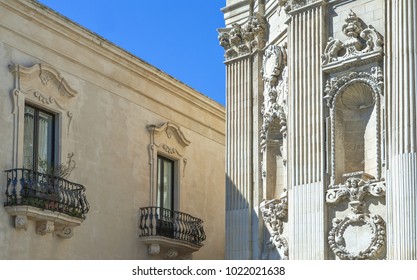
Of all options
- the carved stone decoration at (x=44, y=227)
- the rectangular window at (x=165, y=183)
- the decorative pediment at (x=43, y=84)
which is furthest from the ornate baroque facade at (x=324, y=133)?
the rectangular window at (x=165, y=183)

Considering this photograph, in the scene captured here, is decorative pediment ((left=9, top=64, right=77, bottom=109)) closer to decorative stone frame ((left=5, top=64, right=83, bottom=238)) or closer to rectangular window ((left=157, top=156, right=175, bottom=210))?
decorative stone frame ((left=5, top=64, right=83, bottom=238))

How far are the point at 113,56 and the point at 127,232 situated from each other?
380 cm

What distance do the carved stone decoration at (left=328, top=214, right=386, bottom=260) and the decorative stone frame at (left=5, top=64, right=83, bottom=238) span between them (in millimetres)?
6012

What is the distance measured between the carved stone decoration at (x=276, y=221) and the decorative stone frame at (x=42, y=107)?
423cm

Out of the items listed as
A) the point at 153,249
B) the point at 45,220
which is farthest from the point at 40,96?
the point at 153,249

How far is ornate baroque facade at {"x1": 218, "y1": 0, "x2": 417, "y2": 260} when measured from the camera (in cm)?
1700

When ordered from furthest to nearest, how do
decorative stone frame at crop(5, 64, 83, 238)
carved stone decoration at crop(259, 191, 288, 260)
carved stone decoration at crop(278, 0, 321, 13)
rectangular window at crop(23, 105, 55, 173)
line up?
rectangular window at crop(23, 105, 55, 173), decorative stone frame at crop(5, 64, 83, 238), carved stone decoration at crop(259, 191, 288, 260), carved stone decoration at crop(278, 0, 321, 13)

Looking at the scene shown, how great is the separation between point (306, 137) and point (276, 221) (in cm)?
178

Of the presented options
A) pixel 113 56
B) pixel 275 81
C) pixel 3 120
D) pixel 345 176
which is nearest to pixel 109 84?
pixel 113 56

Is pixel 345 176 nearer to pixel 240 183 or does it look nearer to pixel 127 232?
pixel 240 183

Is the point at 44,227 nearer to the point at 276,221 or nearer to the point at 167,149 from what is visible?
the point at 276,221

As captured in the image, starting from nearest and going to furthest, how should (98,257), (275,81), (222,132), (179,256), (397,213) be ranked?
(397,213) < (275,81) < (98,257) < (179,256) < (222,132)

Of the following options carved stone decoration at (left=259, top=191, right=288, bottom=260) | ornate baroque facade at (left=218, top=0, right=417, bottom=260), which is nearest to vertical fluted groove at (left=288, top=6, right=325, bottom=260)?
ornate baroque facade at (left=218, top=0, right=417, bottom=260)

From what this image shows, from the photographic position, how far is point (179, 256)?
25.5m
